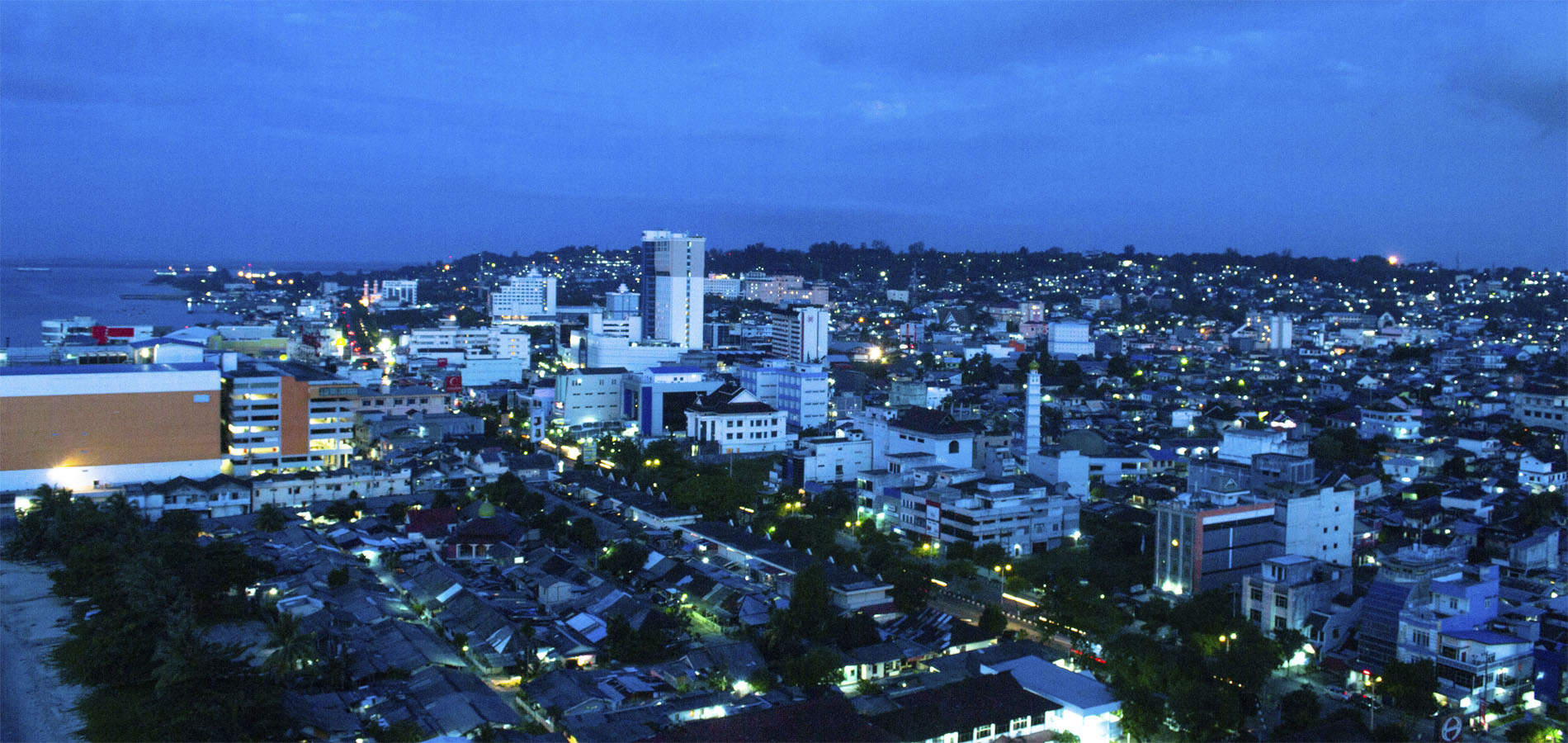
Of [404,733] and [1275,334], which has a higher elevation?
[1275,334]

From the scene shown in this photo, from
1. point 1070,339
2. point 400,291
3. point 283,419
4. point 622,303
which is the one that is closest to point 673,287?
point 622,303

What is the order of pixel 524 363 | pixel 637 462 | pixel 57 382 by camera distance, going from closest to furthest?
pixel 57 382
pixel 637 462
pixel 524 363

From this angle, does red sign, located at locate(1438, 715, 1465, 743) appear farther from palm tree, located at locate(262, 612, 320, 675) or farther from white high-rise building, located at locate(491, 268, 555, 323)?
white high-rise building, located at locate(491, 268, 555, 323)

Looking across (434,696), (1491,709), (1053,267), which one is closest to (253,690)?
(434,696)

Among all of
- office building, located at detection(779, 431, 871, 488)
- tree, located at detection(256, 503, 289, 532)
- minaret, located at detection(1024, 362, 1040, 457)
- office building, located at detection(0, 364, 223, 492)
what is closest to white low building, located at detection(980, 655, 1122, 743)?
minaret, located at detection(1024, 362, 1040, 457)

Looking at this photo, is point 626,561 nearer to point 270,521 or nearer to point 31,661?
point 270,521

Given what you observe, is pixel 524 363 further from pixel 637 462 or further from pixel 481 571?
pixel 481 571
